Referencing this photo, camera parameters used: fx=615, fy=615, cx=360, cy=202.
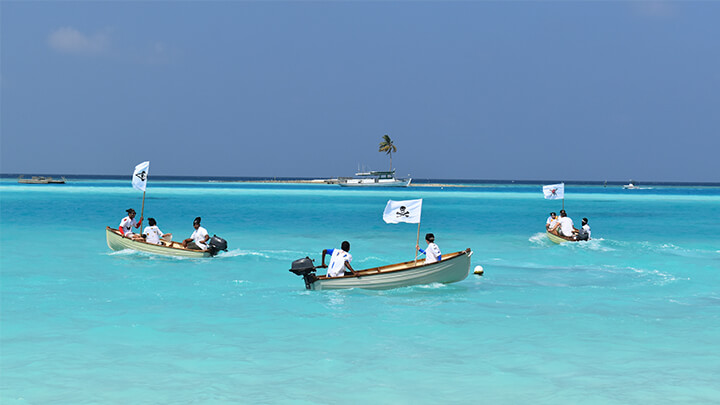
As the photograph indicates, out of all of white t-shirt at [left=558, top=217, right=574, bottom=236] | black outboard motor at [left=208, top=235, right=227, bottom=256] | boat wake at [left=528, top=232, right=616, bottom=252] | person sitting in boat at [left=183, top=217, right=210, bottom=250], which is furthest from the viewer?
white t-shirt at [left=558, top=217, right=574, bottom=236]

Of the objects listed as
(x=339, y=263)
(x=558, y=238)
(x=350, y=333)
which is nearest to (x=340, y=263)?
(x=339, y=263)

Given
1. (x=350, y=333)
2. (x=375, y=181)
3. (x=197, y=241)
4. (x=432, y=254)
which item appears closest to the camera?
(x=350, y=333)

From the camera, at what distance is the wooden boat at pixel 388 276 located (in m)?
19.5

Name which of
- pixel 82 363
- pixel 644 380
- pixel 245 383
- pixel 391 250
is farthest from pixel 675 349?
pixel 391 250

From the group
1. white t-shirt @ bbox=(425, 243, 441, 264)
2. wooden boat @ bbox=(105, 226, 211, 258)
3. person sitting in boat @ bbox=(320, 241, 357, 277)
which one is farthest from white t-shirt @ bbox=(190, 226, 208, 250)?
white t-shirt @ bbox=(425, 243, 441, 264)

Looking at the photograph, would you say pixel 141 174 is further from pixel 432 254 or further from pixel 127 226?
pixel 432 254

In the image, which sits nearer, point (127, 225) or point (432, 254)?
point (432, 254)

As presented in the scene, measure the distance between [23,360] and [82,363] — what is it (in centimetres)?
131

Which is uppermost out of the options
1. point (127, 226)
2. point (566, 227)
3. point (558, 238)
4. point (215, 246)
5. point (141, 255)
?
point (566, 227)

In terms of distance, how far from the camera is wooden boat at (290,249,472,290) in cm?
1955

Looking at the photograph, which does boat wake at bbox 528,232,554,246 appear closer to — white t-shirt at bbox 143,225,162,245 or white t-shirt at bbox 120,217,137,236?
white t-shirt at bbox 143,225,162,245

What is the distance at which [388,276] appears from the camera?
776 inches

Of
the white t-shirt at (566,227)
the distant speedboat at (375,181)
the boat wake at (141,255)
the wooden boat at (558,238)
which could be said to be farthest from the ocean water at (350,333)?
the distant speedboat at (375,181)

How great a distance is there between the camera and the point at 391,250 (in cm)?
3359
